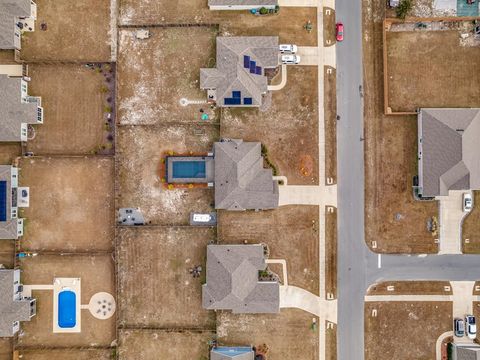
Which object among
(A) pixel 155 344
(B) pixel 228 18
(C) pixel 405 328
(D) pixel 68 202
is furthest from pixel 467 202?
(D) pixel 68 202

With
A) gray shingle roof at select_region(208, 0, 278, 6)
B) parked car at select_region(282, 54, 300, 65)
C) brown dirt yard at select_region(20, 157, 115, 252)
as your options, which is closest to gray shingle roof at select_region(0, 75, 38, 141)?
brown dirt yard at select_region(20, 157, 115, 252)

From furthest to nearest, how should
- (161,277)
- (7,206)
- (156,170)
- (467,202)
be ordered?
(156,170) < (161,277) < (467,202) < (7,206)

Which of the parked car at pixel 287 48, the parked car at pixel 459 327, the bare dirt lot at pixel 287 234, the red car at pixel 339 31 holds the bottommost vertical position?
the parked car at pixel 459 327

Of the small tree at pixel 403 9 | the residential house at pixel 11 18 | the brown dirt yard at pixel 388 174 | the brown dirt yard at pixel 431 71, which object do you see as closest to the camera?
the small tree at pixel 403 9

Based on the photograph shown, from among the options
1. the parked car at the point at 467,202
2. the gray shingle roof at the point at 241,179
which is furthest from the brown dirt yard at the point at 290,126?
the parked car at the point at 467,202

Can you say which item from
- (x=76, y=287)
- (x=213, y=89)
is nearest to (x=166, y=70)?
(x=213, y=89)

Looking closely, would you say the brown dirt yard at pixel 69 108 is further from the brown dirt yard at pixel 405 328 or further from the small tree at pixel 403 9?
the brown dirt yard at pixel 405 328

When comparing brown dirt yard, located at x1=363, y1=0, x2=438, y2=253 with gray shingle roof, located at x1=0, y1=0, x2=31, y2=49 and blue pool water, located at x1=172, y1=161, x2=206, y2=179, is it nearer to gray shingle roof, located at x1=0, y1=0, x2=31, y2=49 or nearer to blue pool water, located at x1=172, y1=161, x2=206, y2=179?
blue pool water, located at x1=172, y1=161, x2=206, y2=179

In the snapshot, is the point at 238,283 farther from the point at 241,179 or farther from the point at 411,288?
the point at 411,288
